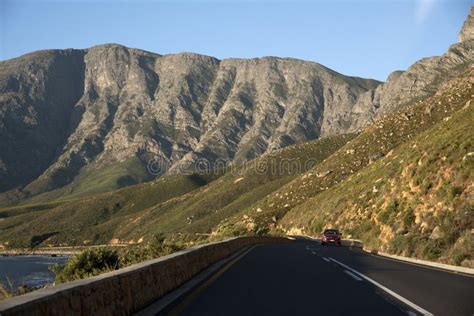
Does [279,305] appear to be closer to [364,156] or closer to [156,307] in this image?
[156,307]

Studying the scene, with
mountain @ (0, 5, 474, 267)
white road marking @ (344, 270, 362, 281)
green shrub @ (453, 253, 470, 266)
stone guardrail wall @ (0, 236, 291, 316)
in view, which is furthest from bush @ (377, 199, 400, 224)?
stone guardrail wall @ (0, 236, 291, 316)

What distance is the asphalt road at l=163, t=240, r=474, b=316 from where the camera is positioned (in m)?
10.5

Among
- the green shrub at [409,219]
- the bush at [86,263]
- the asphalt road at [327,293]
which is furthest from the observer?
the green shrub at [409,219]

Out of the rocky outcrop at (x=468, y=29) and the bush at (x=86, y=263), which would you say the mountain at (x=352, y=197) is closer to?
the rocky outcrop at (x=468, y=29)

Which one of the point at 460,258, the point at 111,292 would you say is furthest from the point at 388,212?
the point at 111,292

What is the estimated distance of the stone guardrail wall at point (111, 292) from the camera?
6455 mm

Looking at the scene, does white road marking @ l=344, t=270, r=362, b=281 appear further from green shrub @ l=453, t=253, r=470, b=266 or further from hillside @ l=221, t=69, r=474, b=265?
hillside @ l=221, t=69, r=474, b=265

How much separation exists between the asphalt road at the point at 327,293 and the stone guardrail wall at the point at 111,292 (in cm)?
66

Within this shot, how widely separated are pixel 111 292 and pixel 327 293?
221 inches

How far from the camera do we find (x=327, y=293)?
12852 mm

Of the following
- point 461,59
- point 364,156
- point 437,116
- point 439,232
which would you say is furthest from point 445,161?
point 461,59

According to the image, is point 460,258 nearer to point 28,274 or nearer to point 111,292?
point 111,292

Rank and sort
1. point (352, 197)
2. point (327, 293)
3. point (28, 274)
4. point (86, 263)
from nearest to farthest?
1. point (327, 293)
2. point (86, 263)
3. point (352, 197)
4. point (28, 274)

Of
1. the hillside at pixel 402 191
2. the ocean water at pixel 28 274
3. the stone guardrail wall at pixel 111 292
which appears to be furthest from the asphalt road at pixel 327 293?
the ocean water at pixel 28 274
